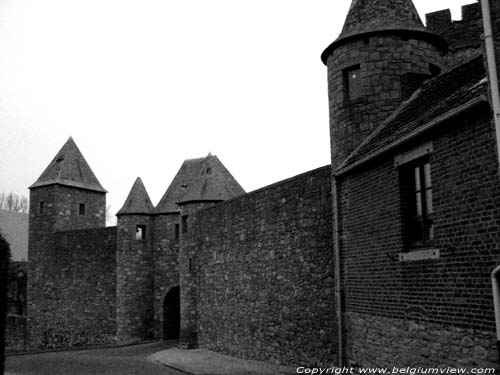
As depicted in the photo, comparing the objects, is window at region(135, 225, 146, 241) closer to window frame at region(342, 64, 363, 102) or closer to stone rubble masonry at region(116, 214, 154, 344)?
stone rubble masonry at region(116, 214, 154, 344)

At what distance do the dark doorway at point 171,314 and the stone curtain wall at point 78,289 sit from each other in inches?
111

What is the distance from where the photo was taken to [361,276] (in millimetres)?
10328

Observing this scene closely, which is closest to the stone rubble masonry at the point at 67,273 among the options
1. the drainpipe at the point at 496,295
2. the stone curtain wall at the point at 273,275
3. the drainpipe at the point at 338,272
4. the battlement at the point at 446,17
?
the stone curtain wall at the point at 273,275

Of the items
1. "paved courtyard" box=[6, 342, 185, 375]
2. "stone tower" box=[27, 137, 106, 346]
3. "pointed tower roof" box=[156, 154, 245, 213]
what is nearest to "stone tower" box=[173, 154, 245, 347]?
"pointed tower roof" box=[156, 154, 245, 213]

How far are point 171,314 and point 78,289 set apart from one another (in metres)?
5.51

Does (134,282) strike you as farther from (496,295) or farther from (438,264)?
(496,295)

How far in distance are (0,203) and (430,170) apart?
70.6 metres

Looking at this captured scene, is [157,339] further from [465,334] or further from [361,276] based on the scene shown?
[465,334]

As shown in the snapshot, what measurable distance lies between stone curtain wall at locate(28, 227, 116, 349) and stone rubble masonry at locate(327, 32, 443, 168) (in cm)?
1845

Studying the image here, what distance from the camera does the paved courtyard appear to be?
15156mm

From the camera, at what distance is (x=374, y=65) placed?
1158 cm

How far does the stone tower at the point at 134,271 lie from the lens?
25.7m

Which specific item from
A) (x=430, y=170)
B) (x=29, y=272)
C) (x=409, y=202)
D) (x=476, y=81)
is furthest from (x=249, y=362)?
(x=29, y=272)

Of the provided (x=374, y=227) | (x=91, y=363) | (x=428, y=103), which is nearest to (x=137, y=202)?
(x=91, y=363)
